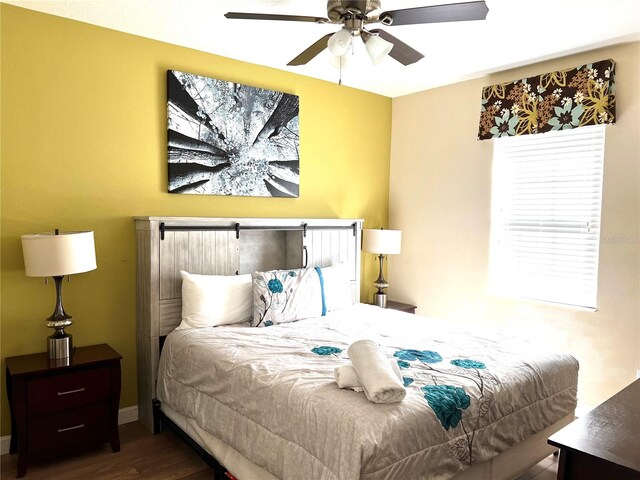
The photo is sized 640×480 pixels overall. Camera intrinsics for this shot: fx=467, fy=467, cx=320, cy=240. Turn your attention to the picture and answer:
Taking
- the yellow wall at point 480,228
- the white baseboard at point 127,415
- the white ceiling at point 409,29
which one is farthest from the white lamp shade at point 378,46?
the white baseboard at point 127,415

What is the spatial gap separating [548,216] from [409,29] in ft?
5.97

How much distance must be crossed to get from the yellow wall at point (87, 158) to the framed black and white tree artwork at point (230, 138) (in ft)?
0.27

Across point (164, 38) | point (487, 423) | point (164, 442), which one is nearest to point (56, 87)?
point (164, 38)

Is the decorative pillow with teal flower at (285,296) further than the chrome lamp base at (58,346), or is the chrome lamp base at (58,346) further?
the decorative pillow with teal flower at (285,296)

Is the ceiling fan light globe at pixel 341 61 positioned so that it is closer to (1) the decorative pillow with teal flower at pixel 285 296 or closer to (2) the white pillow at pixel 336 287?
(1) the decorative pillow with teal flower at pixel 285 296

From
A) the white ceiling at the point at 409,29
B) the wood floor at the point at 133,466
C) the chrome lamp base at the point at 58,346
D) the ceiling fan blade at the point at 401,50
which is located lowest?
the wood floor at the point at 133,466

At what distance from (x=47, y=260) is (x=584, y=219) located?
11.7ft

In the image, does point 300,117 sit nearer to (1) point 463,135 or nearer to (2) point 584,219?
(1) point 463,135

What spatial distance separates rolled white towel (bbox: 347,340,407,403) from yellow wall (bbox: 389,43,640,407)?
2.18 metres

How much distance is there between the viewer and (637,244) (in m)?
3.17

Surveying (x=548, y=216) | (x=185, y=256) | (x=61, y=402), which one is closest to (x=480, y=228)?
(x=548, y=216)

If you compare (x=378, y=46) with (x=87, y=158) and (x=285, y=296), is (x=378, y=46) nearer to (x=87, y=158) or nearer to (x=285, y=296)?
(x=285, y=296)

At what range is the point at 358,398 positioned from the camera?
1900 mm

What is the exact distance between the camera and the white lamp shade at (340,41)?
2.16m
